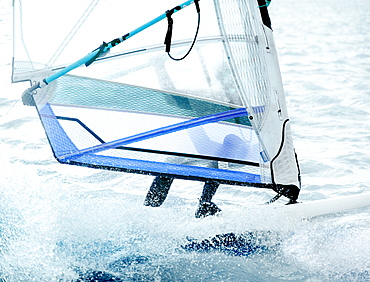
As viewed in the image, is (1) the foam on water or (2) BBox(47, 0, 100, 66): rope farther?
(2) BBox(47, 0, 100, 66): rope

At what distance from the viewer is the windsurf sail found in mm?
2119

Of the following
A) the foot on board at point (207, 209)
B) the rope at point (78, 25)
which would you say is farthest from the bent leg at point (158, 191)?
the rope at point (78, 25)

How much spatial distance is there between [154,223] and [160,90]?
81 centimetres

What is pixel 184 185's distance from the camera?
2.74 meters

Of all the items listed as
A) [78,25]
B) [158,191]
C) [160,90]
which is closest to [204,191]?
[158,191]

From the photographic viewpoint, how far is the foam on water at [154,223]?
1.94 meters

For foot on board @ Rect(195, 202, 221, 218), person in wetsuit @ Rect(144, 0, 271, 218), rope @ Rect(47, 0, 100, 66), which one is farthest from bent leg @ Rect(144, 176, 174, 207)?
rope @ Rect(47, 0, 100, 66)

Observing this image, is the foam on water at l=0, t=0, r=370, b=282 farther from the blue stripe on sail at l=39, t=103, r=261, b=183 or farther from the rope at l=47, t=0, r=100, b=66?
the rope at l=47, t=0, r=100, b=66

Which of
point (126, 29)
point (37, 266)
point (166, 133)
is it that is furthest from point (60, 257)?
point (126, 29)

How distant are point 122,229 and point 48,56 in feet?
3.25

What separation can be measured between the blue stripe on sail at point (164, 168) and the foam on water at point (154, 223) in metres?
0.17

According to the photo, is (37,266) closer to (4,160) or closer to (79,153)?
(79,153)

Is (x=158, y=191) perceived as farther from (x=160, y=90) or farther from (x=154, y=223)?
(x=160, y=90)

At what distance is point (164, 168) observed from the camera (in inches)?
85.0
